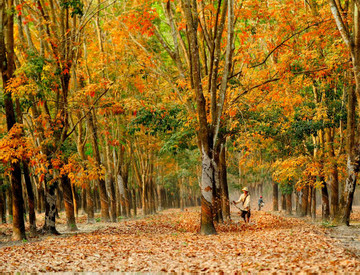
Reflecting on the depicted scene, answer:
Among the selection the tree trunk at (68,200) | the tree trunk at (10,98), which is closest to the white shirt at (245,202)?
the tree trunk at (68,200)

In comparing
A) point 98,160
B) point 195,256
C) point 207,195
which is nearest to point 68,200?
point 98,160

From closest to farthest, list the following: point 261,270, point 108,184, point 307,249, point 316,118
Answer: point 261,270 → point 307,249 → point 316,118 → point 108,184

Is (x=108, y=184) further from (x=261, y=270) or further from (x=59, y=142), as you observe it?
(x=261, y=270)

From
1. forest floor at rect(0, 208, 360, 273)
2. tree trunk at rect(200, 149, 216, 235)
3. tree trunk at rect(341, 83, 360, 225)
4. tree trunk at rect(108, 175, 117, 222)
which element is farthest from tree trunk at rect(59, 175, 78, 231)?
tree trunk at rect(341, 83, 360, 225)

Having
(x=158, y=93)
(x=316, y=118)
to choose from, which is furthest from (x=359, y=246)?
(x=158, y=93)

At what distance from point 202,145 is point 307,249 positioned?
215 inches

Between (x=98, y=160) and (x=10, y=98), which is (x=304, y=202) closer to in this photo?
(x=98, y=160)

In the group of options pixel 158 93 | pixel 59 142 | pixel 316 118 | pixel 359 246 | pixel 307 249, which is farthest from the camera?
pixel 158 93

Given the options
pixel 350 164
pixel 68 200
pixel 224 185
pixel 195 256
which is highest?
pixel 350 164

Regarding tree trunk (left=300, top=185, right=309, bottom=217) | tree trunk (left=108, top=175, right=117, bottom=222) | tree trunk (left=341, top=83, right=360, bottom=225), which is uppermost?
tree trunk (left=341, top=83, right=360, bottom=225)

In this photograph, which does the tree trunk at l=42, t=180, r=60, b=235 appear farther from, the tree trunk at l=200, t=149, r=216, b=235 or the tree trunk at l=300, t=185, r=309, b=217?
the tree trunk at l=300, t=185, r=309, b=217

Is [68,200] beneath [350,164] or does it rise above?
beneath

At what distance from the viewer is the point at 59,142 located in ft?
53.0

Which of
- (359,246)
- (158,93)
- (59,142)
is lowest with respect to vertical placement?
(359,246)
